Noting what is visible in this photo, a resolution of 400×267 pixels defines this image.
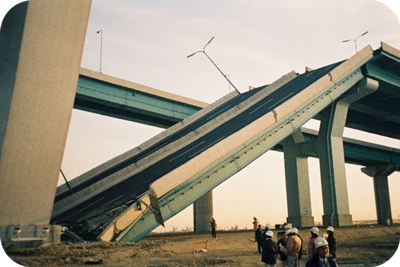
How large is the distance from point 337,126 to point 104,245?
25.9 m

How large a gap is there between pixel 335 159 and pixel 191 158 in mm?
18128

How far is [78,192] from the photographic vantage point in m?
24.5

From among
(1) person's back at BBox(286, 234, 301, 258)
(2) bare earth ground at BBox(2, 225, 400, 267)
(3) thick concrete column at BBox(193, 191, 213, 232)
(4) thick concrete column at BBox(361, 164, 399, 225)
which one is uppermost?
(4) thick concrete column at BBox(361, 164, 399, 225)

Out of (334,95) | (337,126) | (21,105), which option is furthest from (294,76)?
(21,105)

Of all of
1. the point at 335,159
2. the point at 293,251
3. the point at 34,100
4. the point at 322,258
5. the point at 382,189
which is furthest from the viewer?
the point at 382,189

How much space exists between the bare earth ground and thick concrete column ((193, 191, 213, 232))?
889 inches

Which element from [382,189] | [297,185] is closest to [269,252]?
[297,185]

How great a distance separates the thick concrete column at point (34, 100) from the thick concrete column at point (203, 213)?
34244 mm

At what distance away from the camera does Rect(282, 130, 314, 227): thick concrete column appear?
35688 mm

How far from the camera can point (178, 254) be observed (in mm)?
17391

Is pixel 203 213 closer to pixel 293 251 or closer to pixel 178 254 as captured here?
pixel 178 254

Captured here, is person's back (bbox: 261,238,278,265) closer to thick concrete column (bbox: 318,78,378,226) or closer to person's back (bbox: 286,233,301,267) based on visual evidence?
person's back (bbox: 286,233,301,267)

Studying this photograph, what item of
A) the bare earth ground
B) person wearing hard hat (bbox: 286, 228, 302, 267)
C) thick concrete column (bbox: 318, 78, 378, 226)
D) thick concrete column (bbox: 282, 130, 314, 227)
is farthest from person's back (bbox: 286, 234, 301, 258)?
thick concrete column (bbox: 282, 130, 314, 227)

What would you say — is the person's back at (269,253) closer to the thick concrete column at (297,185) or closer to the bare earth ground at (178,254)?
the bare earth ground at (178,254)
